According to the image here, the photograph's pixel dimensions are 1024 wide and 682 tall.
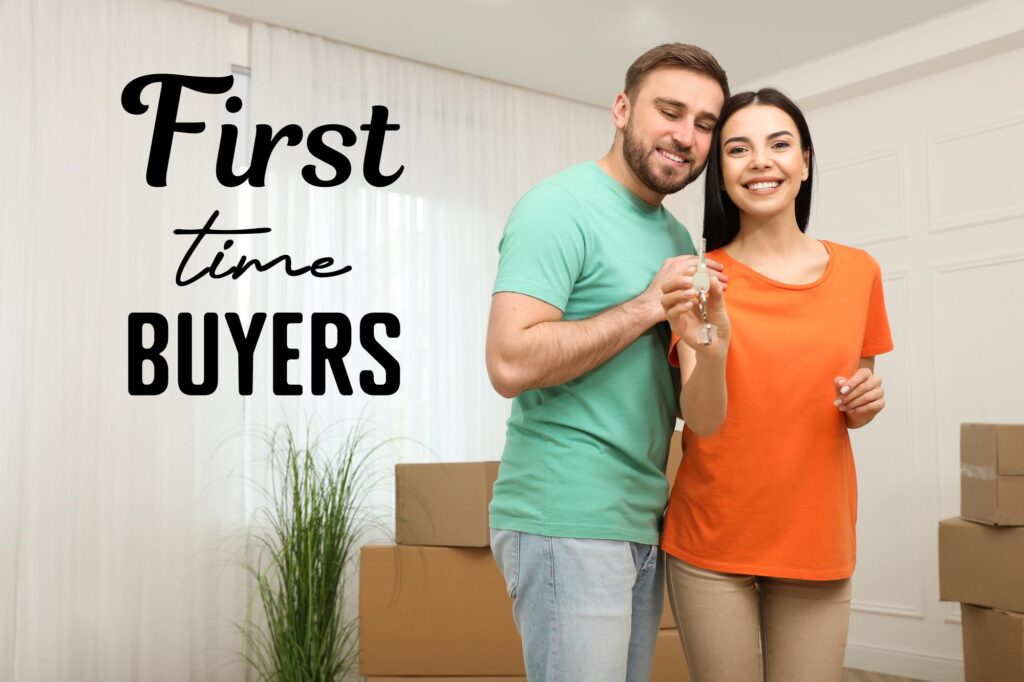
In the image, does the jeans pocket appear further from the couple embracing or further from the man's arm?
the man's arm

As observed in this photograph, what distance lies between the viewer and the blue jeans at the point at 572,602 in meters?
1.26

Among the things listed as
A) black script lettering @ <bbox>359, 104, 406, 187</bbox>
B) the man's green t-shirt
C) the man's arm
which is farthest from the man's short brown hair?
black script lettering @ <bbox>359, 104, 406, 187</bbox>

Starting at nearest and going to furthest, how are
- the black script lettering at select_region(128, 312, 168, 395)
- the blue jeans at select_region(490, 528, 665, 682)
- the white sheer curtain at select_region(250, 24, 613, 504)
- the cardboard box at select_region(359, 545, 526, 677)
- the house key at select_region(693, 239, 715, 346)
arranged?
the house key at select_region(693, 239, 715, 346), the blue jeans at select_region(490, 528, 665, 682), the cardboard box at select_region(359, 545, 526, 677), the black script lettering at select_region(128, 312, 168, 395), the white sheer curtain at select_region(250, 24, 613, 504)

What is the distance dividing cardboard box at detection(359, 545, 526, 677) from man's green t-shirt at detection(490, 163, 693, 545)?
5.18ft

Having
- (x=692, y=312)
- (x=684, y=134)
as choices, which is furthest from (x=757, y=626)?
(x=684, y=134)

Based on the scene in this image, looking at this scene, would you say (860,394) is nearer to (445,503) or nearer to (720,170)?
(720,170)

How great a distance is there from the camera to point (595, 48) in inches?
161

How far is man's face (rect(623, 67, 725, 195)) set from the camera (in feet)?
4.74

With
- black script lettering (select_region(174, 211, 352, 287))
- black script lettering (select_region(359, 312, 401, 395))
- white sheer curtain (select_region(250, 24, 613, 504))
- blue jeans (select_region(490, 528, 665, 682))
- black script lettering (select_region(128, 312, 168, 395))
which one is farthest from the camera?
black script lettering (select_region(359, 312, 401, 395))

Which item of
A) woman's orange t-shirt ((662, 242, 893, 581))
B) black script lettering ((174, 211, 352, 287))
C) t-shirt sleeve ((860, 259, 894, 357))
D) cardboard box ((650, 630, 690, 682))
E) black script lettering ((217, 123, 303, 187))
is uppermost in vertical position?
black script lettering ((217, 123, 303, 187))

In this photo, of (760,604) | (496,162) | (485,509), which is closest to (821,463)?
(760,604)

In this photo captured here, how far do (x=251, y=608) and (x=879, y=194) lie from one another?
3296mm

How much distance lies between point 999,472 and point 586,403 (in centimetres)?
179

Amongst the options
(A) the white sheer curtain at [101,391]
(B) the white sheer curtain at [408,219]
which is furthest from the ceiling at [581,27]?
(A) the white sheer curtain at [101,391]
